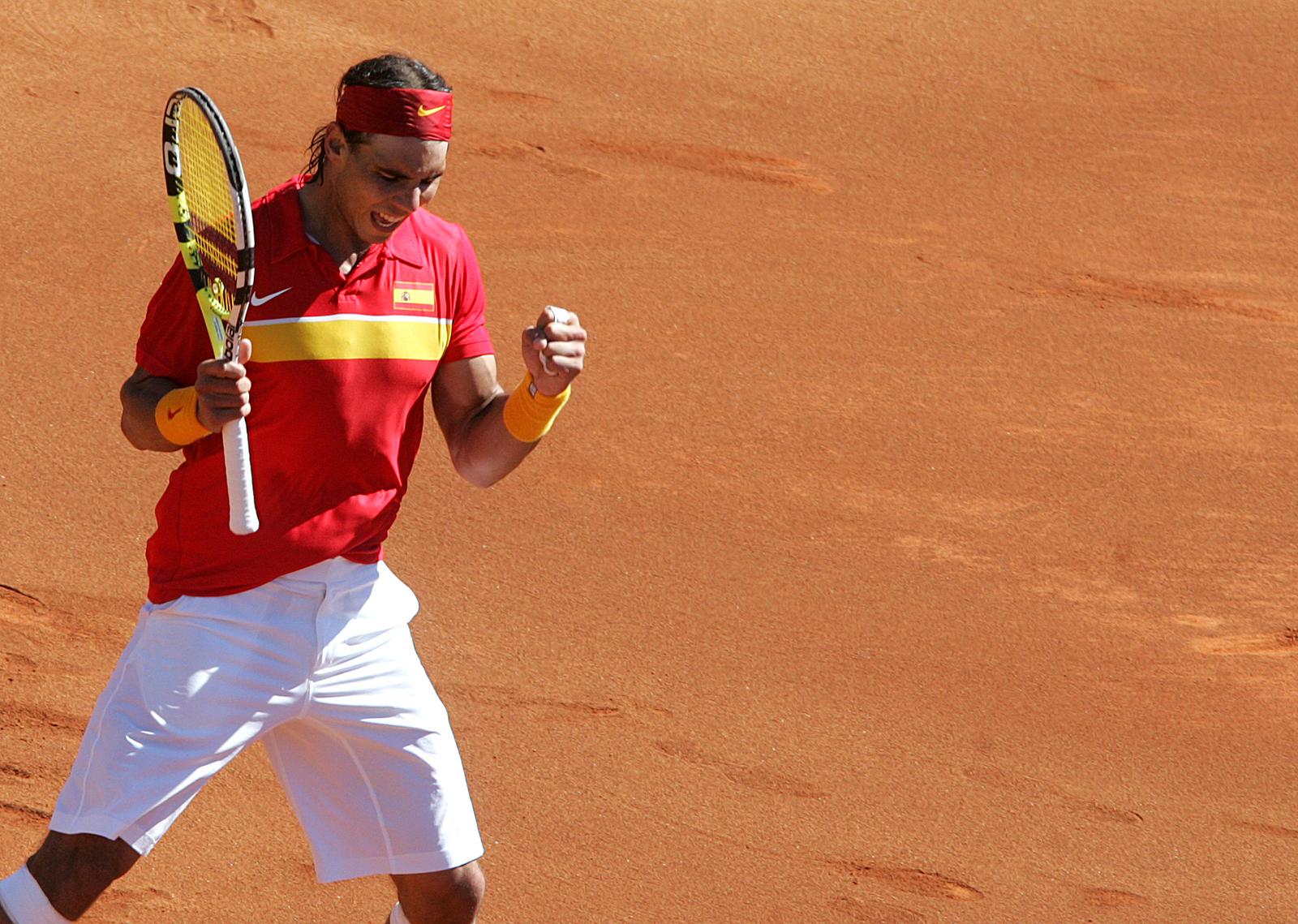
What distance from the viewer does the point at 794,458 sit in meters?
6.73

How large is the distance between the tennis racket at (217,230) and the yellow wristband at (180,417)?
54 millimetres

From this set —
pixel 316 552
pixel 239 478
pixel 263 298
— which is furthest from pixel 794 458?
pixel 239 478

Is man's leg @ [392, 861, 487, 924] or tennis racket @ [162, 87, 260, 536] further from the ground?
tennis racket @ [162, 87, 260, 536]

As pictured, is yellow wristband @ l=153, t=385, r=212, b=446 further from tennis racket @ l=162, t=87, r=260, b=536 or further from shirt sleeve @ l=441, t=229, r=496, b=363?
shirt sleeve @ l=441, t=229, r=496, b=363

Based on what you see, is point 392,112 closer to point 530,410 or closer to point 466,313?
point 466,313

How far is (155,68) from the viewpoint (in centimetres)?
876

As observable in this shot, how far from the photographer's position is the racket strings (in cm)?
307

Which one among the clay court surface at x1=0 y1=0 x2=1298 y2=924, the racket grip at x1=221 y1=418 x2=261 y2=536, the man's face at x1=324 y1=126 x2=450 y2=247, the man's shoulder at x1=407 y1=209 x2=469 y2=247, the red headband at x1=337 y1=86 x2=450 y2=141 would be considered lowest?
the clay court surface at x1=0 y1=0 x2=1298 y2=924

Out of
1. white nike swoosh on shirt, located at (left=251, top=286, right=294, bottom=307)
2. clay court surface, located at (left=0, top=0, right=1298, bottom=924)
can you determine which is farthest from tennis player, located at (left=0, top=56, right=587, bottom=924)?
clay court surface, located at (left=0, top=0, right=1298, bottom=924)

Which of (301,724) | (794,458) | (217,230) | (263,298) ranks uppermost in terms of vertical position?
(217,230)

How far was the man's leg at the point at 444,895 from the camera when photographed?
134 inches

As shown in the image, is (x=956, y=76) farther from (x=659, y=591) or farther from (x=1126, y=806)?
(x=1126, y=806)

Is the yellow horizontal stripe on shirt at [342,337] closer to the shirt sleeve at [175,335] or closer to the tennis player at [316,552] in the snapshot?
the tennis player at [316,552]

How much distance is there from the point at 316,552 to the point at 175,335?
51 cm
